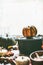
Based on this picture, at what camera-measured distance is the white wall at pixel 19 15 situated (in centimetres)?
161

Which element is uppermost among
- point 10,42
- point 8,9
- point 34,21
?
point 8,9

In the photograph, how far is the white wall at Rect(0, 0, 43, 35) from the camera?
5.29 feet

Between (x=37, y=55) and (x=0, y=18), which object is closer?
(x=37, y=55)

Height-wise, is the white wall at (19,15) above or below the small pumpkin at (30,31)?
above

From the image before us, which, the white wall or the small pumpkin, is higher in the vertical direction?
the white wall

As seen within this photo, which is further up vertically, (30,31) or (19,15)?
(19,15)

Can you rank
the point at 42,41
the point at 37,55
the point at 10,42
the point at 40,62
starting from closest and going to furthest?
the point at 40,62 → the point at 37,55 → the point at 42,41 → the point at 10,42

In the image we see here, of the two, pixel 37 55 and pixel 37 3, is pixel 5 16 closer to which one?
pixel 37 3

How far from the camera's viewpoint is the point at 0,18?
1.69 metres

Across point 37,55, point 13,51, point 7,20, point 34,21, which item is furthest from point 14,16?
point 37,55

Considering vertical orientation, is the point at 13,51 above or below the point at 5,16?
below

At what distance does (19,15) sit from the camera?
5.39 feet

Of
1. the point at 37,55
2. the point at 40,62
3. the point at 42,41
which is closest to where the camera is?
the point at 40,62

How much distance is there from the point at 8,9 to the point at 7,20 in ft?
0.42
